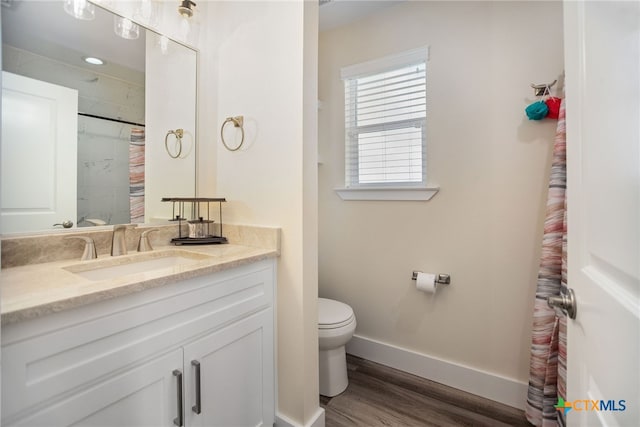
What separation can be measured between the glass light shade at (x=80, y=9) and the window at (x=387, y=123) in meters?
1.52

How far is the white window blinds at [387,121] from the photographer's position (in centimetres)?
193

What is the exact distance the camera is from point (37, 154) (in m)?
1.12

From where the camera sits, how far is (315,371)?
1421mm

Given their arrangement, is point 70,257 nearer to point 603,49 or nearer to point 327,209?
point 327,209

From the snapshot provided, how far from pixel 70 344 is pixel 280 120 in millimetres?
1117

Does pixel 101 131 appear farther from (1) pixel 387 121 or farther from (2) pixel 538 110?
(2) pixel 538 110

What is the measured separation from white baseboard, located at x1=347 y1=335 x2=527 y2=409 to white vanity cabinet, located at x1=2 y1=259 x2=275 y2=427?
96 cm

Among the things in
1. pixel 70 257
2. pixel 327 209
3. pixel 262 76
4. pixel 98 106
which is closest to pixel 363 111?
pixel 327 209

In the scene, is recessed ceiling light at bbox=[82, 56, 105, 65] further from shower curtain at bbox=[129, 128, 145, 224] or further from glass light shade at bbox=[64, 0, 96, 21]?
shower curtain at bbox=[129, 128, 145, 224]

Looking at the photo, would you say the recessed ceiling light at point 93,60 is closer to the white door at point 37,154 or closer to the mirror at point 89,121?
the mirror at point 89,121

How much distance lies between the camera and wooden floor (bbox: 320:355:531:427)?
153 centimetres

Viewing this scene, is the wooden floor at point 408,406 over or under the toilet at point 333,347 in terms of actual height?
under

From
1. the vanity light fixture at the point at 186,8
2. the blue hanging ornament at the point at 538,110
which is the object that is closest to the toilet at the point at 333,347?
the blue hanging ornament at the point at 538,110

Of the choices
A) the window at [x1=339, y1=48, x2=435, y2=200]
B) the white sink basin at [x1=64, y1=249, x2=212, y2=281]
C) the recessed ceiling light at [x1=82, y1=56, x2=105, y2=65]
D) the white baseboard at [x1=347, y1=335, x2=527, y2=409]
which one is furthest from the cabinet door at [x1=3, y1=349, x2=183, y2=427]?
the window at [x1=339, y1=48, x2=435, y2=200]
